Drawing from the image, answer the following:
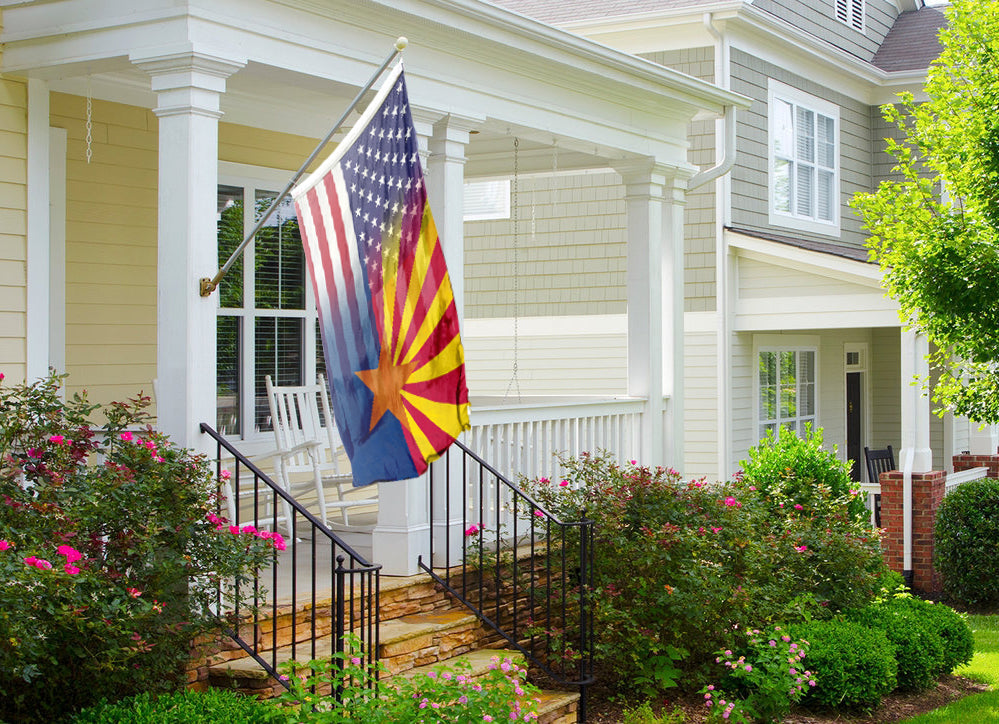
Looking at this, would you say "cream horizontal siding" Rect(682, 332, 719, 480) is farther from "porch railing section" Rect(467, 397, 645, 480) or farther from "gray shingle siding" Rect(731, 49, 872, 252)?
"porch railing section" Rect(467, 397, 645, 480)

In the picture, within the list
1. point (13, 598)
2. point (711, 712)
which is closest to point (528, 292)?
point (711, 712)

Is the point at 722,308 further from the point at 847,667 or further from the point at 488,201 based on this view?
the point at 847,667

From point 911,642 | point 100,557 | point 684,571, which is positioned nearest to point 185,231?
point 100,557

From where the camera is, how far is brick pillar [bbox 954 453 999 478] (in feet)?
44.8

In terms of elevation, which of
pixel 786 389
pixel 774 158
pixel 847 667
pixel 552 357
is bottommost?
pixel 847 667

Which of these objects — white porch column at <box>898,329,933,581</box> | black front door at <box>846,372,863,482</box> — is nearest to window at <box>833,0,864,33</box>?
black front door at <box>846,372,863,482</box>

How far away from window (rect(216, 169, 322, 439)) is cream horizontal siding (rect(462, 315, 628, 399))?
5.41 meters

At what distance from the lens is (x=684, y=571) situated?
7004mm

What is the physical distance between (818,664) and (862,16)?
1281 cm

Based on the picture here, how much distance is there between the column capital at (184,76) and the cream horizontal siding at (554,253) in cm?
878

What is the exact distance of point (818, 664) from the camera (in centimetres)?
741

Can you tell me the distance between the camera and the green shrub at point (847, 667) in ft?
24.3

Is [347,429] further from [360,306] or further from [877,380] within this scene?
[877,380]

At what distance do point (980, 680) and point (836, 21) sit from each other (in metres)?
10.7
